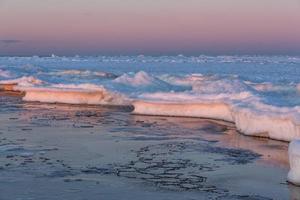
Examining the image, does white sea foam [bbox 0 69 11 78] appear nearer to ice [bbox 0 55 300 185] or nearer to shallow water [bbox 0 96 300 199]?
ice [bbox 0 55 300 185]

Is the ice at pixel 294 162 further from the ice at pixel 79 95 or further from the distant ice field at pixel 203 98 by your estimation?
the ice at pixel 79 95

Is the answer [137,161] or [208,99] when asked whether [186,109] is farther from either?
[137,161]

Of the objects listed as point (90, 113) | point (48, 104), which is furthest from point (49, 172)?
point (48, 104)

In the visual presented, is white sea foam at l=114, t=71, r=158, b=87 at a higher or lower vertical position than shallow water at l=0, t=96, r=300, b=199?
higher

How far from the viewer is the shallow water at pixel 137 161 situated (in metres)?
7.67

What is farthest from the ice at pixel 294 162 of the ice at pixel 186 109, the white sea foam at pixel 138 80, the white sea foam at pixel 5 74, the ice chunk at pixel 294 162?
the white sea foam at pixel 5 74

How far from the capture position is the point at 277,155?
33.9 ft

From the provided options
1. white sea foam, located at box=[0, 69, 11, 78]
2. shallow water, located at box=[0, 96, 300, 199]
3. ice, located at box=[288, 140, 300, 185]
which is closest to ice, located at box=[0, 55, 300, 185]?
ice, located at box=[288, 140, 300, 185]

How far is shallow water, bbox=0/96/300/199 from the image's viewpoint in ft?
25.2

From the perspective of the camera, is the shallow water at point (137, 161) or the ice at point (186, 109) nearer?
the shallow water at point (137, 161)

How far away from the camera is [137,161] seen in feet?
32.0

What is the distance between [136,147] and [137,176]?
266 centimetres

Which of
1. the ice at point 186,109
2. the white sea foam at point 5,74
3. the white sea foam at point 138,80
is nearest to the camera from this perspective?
the ice at point 186,109

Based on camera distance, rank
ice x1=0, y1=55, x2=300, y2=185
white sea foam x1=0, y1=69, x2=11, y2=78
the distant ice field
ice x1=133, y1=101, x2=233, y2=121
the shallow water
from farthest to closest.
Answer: white sea foam x1=0, y1=69, x2=11, y2=78, ice x1=133, y1=101, x2=233, y2=121, the distant ice field, ice x1=0, y1=55, x2=300, y2=185, the shallow water
